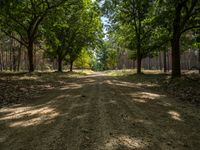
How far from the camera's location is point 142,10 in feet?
137

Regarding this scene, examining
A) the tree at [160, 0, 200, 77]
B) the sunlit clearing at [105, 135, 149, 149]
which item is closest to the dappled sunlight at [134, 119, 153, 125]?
the sunlit clearing at [105, 135, 149, 149]

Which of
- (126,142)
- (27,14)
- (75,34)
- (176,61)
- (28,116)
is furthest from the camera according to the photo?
(75,34)

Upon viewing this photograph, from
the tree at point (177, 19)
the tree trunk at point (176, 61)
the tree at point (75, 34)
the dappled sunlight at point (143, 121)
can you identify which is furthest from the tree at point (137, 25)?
the dappled sunlight at point (143, 121)

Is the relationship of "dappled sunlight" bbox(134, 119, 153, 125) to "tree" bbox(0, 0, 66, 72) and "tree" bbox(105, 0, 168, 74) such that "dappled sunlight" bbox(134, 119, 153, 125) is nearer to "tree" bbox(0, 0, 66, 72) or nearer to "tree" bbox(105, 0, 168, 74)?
"tree" bbox(0, 0, 66, 72)

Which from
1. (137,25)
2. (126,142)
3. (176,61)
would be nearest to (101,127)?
(126,142)

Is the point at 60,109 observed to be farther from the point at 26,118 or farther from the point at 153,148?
the point at 153,148

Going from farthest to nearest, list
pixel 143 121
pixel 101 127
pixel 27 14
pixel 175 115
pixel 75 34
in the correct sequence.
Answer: pixel 75 34, pixel 27 14, pixel 175 115, pixel 143 121, pixel 101 127

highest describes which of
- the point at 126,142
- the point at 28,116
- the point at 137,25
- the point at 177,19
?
the point at 137,25

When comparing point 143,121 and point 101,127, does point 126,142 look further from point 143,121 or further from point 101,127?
point 143,121

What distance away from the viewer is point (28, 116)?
401 inches

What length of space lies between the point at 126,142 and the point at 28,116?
4.29 m

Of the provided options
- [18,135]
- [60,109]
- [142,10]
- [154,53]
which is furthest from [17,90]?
[154,53]

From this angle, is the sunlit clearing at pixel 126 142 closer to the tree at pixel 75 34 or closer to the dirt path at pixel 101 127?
the dirt path at pixel 101 127

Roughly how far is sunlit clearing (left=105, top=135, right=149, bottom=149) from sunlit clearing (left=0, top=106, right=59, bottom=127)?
273cm
